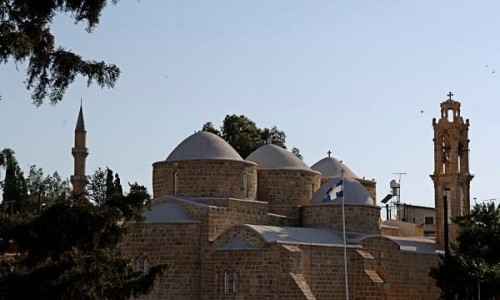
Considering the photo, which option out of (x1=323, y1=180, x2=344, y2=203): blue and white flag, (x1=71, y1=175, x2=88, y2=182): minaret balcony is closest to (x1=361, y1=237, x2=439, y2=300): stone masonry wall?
(x1=323, y1=180, x2=344, y2=203): blue and white flag

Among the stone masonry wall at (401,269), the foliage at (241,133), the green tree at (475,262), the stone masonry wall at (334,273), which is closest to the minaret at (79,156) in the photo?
the foliage at (241,133)

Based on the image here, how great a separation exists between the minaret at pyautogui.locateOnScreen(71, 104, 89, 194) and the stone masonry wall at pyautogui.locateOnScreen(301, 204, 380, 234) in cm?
1169

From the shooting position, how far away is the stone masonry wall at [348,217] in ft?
→ 108

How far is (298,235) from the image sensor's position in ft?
102

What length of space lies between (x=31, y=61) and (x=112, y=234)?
4966 millimetres

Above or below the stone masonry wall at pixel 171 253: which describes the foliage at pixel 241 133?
above

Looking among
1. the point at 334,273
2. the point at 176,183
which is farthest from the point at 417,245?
the point at 176,183

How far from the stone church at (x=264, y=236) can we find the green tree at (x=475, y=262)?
7.42ft

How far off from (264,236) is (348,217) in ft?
→ 15.1

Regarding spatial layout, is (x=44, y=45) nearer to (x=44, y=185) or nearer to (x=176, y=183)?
(x=176, y=183)

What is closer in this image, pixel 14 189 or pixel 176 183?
pixel 176 183

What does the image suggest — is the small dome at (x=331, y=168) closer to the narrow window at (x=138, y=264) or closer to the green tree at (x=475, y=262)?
the green tree at (x=475, y=262)

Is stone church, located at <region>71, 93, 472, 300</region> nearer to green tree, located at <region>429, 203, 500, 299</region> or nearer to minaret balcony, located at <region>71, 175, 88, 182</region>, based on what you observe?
green tree, located at <region>429, 203, 500, 299</region>

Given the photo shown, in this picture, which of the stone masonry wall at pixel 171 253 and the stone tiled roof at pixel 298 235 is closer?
the stone masonry wall at pixel 171 253
